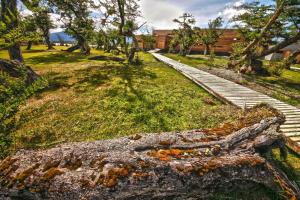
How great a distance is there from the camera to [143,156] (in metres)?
4.41

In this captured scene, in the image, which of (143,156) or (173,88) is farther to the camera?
(173,88)

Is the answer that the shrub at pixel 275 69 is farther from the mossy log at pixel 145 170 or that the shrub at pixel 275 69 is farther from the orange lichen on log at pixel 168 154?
the orange lichen on log at pixel 168 154

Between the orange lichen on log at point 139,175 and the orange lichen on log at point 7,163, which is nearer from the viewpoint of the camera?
the orange lichen on log at point 139,175

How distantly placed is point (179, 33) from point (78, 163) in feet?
175

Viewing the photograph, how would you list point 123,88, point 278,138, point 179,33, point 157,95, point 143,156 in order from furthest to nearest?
point 179,33 < point 123,88 < point 157,95 < point 278,138 < point 143,156

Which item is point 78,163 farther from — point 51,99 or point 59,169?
point 51,99

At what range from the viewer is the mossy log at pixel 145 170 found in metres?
3.70

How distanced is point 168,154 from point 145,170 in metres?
0.75

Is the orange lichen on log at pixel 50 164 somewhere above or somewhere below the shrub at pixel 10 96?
below

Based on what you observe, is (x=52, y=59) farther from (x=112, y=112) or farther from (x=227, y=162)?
(x=227, y=162)

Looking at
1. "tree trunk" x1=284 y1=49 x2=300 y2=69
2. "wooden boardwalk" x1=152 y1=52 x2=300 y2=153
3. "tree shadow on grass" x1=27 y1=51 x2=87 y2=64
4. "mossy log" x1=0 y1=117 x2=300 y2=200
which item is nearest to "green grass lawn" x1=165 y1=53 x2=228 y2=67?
"tree trunk" x1=284 y1=49 x2=300 y2=69

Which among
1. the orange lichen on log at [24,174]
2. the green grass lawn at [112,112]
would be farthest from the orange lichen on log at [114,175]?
the green grass lawn at [112,112]

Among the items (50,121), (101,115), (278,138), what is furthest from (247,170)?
(50,121)

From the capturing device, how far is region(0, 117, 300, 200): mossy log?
3.70m
